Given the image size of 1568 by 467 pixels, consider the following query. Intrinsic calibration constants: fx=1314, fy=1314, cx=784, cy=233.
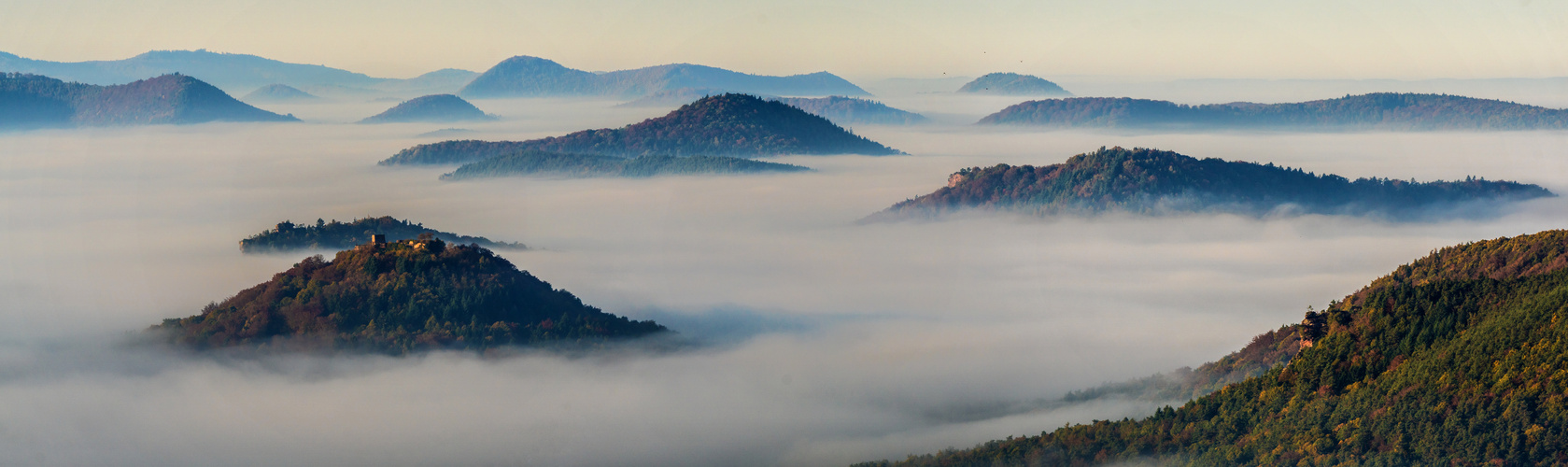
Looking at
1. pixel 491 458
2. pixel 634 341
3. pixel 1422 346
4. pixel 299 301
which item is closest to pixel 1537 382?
pixel 1422 346

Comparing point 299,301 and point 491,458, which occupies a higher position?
point 299,301

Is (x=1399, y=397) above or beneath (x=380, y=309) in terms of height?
above

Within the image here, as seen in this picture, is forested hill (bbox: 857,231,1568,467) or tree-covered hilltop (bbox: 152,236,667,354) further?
tree-covered hilltop (bbox: 152,236,667,354)

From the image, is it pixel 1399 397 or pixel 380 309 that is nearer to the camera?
pixel 1399 397

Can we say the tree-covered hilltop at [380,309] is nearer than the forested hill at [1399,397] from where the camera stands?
No

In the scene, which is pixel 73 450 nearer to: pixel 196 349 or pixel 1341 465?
pixel 196 349
